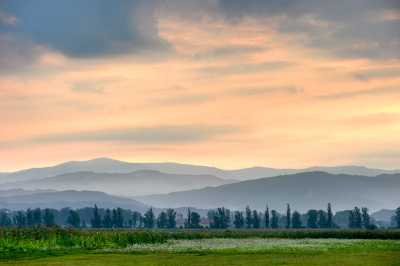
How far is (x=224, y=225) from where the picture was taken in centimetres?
18762

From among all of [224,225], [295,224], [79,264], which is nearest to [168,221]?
[224,225]

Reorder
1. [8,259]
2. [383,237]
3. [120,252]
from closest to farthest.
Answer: [8,259], [120,252], [383,237]

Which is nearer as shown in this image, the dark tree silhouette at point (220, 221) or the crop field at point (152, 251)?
the crop field at point (152, 251)

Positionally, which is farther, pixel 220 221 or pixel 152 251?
pixel 220 221

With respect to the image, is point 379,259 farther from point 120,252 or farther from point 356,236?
point 356,236

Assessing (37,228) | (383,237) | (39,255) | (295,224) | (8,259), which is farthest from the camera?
(295,224)

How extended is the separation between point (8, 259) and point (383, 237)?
60.8m

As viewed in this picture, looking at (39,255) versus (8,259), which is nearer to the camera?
(8,259)

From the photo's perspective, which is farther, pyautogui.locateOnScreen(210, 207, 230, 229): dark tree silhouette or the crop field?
pyautogui.locateOnScreen(210, 207, 230, 229): dark tree silhouette

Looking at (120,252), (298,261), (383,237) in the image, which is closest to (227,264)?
(298,261)

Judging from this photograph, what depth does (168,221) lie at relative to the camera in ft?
647

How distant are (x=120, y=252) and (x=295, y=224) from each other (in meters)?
151

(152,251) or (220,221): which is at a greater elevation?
(152,251)

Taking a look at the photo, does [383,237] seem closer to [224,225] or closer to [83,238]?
[83,238]
